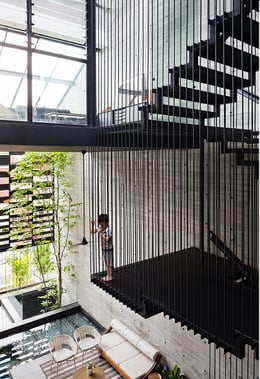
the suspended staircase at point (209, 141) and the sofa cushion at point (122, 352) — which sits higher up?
the suspended staircase at point (209, 141)

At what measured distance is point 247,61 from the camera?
273 cm

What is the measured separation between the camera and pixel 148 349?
5.30 metres

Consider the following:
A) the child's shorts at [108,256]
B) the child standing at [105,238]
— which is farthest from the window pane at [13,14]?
the child's shorts at [108,256]

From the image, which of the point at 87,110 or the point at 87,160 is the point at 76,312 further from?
the point at 87,110

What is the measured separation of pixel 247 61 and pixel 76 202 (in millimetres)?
5719

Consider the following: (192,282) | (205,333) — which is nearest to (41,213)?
(192,282)

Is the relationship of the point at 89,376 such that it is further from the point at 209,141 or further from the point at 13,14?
the point at 13,14

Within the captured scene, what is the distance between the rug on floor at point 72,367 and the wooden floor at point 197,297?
275cm

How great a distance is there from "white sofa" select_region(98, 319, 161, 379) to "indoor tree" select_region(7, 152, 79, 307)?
2.26 meters

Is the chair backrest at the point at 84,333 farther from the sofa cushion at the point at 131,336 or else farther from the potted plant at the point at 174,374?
the potted plant at the point at 174,374

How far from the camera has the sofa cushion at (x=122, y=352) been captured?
17.6 ft

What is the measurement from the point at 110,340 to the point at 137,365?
34.1 inches

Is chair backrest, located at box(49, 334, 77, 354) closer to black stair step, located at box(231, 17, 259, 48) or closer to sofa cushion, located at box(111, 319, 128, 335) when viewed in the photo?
sofa cushion, located at box(111, 319, 128, 335)

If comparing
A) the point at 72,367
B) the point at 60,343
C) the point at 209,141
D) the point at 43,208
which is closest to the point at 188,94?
the point at 209,141
